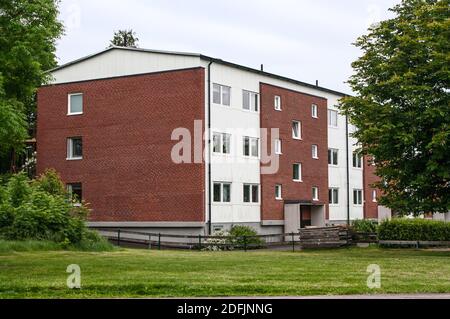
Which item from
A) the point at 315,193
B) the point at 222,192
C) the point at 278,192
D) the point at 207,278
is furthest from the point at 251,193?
the point at 207,278

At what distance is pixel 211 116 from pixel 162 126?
304 cm

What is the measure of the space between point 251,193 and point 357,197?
17.9 m

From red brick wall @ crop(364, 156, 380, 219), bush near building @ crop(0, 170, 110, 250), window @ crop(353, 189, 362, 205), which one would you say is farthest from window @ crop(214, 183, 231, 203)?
red brick wall @ crop(364, 156, 380, 219)

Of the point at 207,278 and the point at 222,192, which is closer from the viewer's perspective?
the point at 207,278

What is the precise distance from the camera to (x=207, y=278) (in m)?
17.7

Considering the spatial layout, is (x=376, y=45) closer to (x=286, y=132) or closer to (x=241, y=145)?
(x=241, y=145)

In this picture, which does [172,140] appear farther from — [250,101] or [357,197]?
[357,197]

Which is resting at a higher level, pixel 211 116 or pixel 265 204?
pixel 211 116

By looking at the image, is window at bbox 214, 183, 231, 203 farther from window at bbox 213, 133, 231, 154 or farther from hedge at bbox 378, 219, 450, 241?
hedge at bbox 378, 219, 450, 241

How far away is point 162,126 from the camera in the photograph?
4353 cm

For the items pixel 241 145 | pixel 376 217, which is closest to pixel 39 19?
pixel 241 145

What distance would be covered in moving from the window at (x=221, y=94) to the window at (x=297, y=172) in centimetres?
933

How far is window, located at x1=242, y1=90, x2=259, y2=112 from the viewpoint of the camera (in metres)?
46.8

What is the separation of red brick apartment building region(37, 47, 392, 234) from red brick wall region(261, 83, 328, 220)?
0.12 metres
